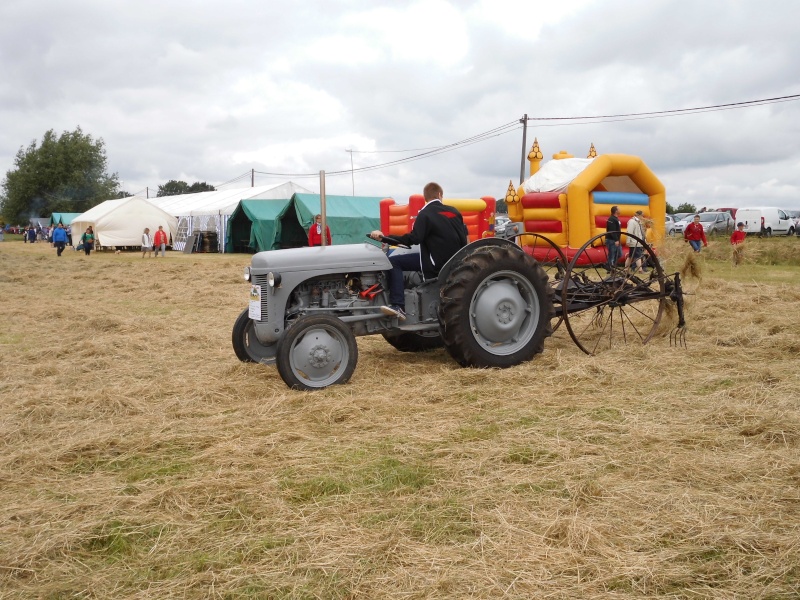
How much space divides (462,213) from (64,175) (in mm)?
53440

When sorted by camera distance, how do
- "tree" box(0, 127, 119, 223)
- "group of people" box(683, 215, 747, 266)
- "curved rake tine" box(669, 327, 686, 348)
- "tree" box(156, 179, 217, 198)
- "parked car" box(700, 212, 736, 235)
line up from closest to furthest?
"curved rake tine" box(669, 327, 686, 348) → "group of people" box(683, 215, 747, 266) → "parked car" box(700, 212, 736, 235) → "tree" box(0, 127, 119, 223) → "tree" box(156, 179, 217, 198)

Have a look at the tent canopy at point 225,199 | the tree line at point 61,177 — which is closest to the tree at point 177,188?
the tree line at point 61,177

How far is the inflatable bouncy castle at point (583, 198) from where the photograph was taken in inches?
648

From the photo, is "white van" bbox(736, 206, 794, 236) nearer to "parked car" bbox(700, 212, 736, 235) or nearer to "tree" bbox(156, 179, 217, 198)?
"parked car" bbox(700, 212, 736, 235)

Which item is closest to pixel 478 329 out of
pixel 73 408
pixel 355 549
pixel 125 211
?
pixel 73 408

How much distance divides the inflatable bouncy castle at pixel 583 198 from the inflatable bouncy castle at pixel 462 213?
1.41 meters

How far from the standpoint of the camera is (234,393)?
552cm

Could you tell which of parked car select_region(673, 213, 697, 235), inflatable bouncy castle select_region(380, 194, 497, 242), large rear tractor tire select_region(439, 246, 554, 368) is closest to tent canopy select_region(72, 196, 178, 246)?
inflatable bouncy castle select_region(380, 194, 497, 242)

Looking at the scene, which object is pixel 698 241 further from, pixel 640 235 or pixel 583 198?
pixel 640 235

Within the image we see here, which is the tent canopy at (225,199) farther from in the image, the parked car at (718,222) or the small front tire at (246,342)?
the small front tire at (246,342)

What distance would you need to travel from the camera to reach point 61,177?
63.2m

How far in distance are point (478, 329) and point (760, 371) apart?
216 centimetres

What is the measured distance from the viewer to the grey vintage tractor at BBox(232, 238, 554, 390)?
18.5ft

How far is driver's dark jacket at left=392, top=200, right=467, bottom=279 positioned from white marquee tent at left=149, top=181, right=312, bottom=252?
25855mm
